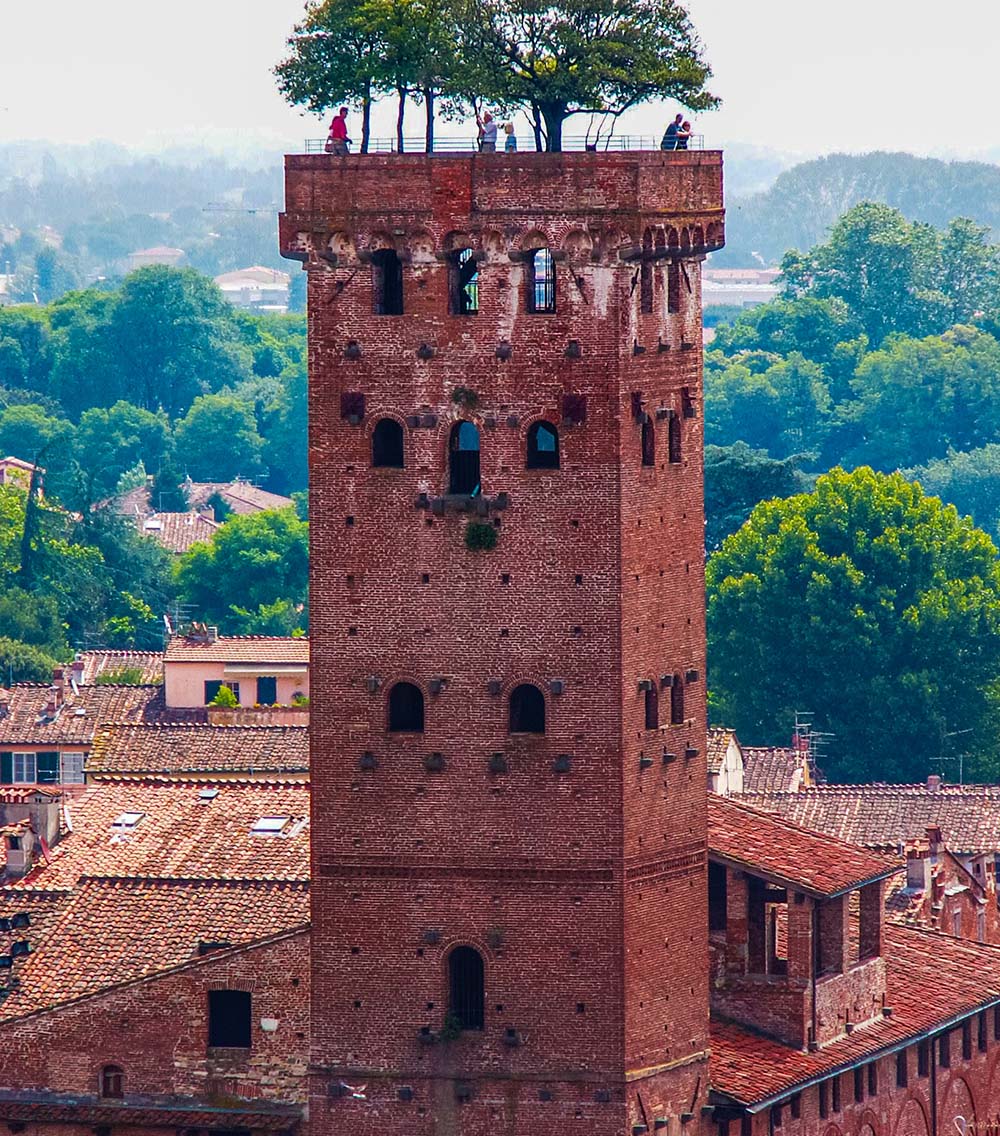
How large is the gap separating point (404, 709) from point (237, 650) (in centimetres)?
4562

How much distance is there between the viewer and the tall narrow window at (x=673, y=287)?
185ft

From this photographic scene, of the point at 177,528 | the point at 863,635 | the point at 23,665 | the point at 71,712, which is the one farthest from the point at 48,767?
the point at 177,528

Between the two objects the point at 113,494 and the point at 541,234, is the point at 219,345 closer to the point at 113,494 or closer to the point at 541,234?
the point at 113,494

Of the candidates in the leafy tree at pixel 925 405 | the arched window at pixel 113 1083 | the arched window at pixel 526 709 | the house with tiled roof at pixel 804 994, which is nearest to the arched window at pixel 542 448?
the arched window at pixel 526 709

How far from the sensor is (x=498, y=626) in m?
56.1

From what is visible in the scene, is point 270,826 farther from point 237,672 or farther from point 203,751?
point 237,672

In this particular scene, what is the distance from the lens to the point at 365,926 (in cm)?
5697

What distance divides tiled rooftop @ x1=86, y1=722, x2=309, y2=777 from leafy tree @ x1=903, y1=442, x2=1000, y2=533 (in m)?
62.6

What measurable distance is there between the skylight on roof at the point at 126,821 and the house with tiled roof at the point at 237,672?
31.6 m

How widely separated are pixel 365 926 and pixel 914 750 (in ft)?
157

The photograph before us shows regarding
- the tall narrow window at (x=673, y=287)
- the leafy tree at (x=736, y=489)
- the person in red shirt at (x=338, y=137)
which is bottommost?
the leafy tree at (x=736, y=489)

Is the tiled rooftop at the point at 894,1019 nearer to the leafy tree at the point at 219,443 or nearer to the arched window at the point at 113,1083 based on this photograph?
the arched window at the point at 113,1083

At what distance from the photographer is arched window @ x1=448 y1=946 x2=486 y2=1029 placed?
56656 mm

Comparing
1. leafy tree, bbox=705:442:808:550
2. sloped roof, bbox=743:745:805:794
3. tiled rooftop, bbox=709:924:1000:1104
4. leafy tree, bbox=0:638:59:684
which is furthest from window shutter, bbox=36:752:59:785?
tiled rooftop, bbox=709:924:1000:1104
